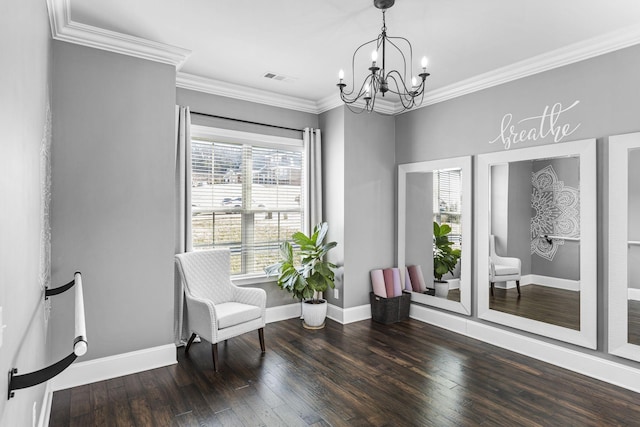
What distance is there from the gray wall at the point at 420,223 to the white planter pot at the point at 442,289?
0.10 metres

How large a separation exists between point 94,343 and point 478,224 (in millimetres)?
3760

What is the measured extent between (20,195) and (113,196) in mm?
1717

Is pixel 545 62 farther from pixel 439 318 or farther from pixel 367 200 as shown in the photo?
pixel 439 318

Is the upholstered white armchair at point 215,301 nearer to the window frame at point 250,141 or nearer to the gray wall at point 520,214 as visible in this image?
the window frame at point 250,141

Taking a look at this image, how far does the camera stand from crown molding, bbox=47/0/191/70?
2.61 m

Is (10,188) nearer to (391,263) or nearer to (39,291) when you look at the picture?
(39,291)

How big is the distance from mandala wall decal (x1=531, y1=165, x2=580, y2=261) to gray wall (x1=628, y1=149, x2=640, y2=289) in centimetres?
37

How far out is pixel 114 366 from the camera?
3.05 meters

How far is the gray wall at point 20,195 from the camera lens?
3.73 feet

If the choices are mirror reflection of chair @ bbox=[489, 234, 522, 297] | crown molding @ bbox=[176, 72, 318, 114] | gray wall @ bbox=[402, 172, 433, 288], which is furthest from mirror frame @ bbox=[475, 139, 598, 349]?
crown molding @ bbox=[176, 72, 318, 114]

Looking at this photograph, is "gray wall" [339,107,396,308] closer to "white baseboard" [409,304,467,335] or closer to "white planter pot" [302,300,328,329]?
"white planter pot" [302,300,328,329]

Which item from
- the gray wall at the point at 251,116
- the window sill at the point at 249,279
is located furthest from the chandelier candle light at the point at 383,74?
the window sill at the point at 249,279

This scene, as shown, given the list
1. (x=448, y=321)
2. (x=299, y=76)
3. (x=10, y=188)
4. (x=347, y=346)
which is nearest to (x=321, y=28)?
(x=299, y=76)

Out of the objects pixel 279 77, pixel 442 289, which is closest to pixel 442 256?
pixel 442 289
